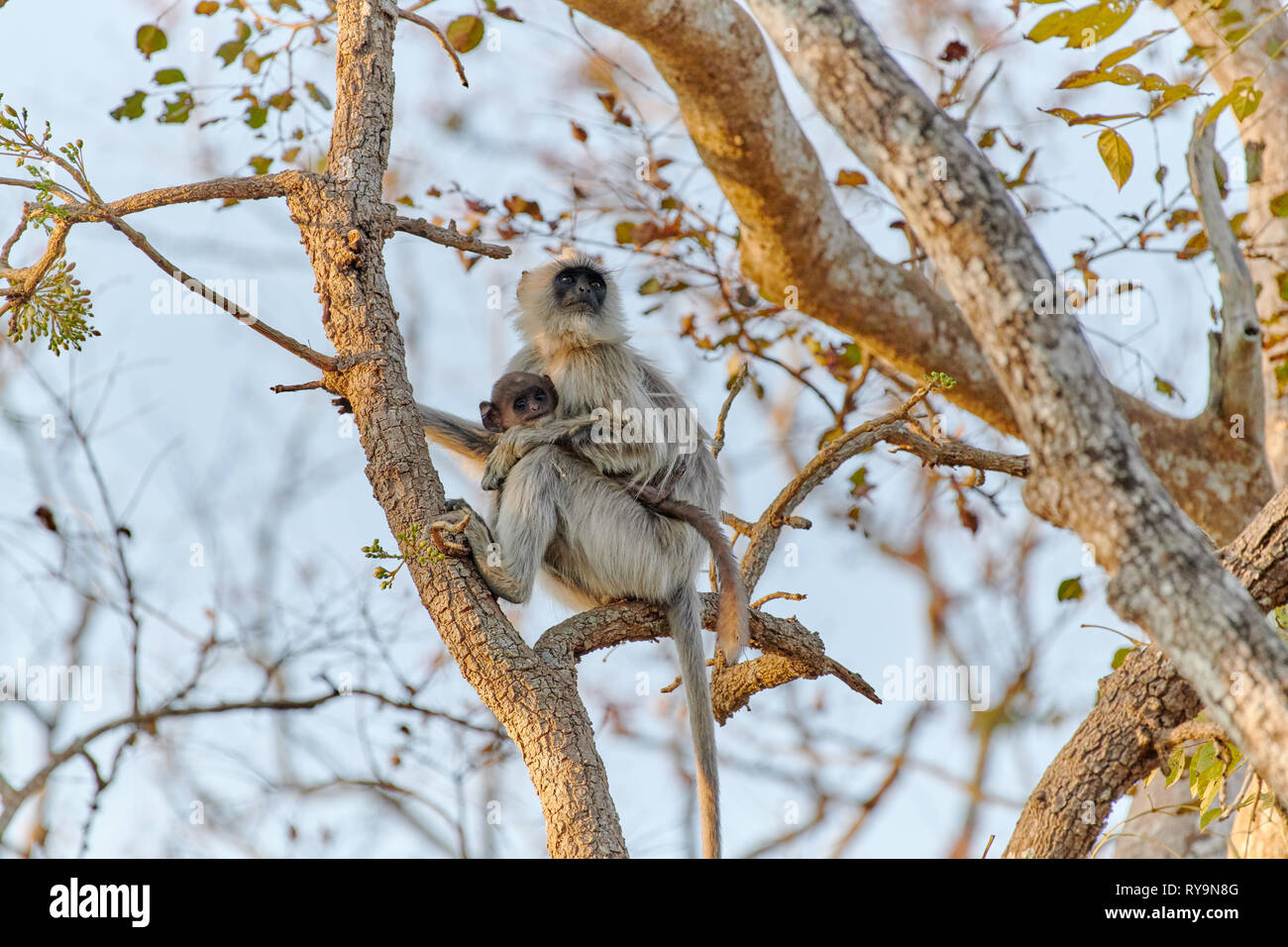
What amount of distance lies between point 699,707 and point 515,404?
1581 mm

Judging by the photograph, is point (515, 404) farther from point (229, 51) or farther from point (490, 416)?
point (229, 51)

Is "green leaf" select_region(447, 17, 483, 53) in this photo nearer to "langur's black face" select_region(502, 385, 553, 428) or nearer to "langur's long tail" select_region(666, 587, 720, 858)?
"langur's black face" select_region(502, 385, 553, 428)

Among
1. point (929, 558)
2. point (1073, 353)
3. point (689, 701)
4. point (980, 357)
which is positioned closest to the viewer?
point (1073, 353)

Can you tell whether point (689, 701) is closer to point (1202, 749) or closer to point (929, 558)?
point (1202, 749)

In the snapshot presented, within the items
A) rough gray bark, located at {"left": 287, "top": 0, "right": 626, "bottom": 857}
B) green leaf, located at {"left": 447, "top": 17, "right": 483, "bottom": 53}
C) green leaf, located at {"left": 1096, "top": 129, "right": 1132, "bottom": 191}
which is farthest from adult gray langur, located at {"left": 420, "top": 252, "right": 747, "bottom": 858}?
green leaf, located at {"left": 1096, "top": 129, "right": 1132, "bottom": 191}

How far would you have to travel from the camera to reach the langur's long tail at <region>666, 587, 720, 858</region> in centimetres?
421

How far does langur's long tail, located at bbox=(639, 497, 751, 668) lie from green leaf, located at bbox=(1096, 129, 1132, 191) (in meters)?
1.86

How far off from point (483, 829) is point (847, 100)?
865cm

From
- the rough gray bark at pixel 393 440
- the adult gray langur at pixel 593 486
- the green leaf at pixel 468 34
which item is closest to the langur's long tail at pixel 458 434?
the adult gray langur at pixel 593 486

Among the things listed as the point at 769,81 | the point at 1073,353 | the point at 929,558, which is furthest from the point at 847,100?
the point at 929,558

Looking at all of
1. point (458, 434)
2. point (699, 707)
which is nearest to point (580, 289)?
point (458, 434)

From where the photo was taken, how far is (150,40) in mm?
5574
